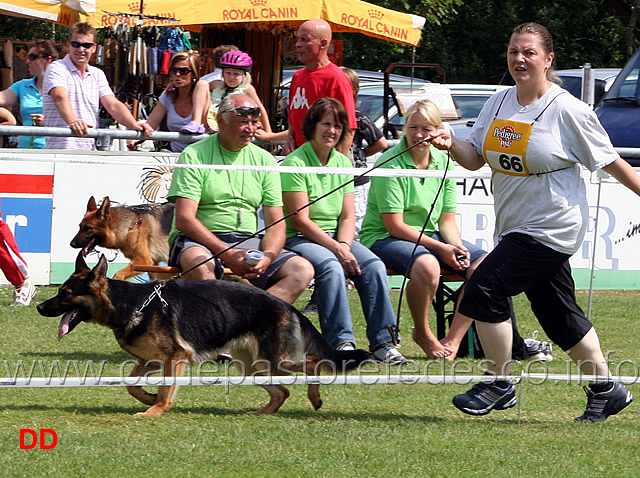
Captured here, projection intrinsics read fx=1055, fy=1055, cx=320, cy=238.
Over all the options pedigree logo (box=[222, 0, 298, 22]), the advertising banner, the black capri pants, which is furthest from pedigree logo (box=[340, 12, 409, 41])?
the black capri pants

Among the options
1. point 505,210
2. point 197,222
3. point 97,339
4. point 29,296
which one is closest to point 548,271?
point 505,210

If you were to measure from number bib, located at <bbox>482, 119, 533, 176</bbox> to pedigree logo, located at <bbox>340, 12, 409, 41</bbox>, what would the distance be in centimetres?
961

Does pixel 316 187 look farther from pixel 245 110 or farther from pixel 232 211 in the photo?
pixel 245 110

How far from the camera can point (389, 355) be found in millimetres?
6383

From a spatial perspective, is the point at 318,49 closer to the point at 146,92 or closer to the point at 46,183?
the point at 46,183

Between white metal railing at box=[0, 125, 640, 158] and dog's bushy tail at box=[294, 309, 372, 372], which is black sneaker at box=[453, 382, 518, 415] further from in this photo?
white metal railing at box=[0, 125, 640, 158]

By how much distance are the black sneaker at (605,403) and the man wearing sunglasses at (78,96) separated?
4.79 meters

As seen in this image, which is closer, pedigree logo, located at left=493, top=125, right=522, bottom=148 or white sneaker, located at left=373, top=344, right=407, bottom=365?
pedigree logo, located at left=493, top=125, right=522, bottom=148

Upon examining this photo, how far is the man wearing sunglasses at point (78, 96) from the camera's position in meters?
8.56

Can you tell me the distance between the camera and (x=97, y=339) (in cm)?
702

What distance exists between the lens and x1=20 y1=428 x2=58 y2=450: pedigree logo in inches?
166

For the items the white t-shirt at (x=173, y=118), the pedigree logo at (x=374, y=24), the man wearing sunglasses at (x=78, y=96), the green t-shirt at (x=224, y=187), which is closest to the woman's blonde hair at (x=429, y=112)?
the green t-shirt at (x=224, y=187)

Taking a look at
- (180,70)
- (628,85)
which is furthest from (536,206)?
(628,85)

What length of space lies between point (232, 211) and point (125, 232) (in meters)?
1.87
